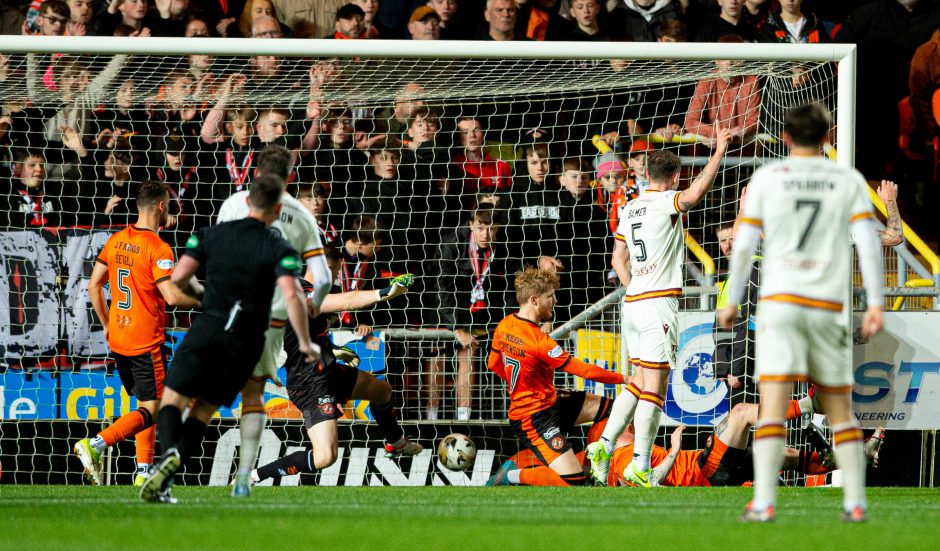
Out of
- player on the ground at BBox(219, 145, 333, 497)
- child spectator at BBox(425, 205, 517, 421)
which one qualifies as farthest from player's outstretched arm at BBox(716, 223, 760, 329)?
child spectator at BBox(425, 205, 517, 421)

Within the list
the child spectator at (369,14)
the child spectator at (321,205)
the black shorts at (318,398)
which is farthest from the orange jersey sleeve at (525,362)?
the child spectator at (369,14)

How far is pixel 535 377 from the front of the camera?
991 centimetres

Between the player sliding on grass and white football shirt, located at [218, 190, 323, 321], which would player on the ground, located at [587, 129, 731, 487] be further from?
white football shirt, located at [218, 190, 323, 321]

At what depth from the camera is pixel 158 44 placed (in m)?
9.54

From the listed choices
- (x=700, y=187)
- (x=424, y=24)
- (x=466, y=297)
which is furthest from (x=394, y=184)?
(x=700, y=187)

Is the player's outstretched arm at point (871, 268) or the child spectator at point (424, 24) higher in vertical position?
the child spectator at point (424, 24)

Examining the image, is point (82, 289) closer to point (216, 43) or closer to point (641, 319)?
point (216, 43)

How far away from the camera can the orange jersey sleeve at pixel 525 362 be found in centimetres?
961

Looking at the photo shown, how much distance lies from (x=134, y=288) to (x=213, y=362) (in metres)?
2.77

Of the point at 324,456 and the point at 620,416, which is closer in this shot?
the point at 620,416

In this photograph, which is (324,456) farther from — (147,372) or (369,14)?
(369,14)

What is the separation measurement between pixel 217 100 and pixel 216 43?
170 centimetres

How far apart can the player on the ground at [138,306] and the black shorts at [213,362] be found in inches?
96.0

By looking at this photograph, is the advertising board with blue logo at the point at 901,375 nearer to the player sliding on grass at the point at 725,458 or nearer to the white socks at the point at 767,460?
the player sliding on grass at the point at 725,458
